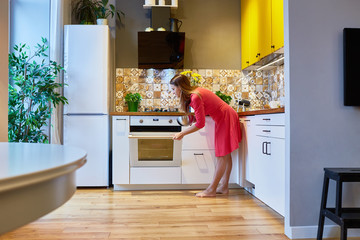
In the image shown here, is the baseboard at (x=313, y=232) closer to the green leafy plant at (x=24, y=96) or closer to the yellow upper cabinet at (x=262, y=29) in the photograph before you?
the yellow upper cabinet at (x=262, y=29)

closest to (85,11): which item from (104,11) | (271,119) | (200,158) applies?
(104,11)

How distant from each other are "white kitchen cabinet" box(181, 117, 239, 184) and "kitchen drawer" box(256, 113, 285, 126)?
2.45 feet

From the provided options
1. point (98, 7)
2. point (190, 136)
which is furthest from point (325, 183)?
point (98, 7)

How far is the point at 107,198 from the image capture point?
3125mm

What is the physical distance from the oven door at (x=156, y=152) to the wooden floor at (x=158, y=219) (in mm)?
356

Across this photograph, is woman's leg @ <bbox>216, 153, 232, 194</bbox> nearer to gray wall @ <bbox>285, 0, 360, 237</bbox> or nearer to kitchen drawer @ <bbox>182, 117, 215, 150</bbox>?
kitchen drawer @ <bbox>182, 117, 215, 150</bbox>

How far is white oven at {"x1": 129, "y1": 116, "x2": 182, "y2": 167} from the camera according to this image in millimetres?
3420

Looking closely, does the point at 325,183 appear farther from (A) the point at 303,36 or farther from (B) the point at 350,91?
(A) the point at 303,36

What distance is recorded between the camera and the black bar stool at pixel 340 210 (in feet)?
5.65

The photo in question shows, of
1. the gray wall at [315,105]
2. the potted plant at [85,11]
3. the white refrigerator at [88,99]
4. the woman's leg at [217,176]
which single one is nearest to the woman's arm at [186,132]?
the woman's leg at [217,176]

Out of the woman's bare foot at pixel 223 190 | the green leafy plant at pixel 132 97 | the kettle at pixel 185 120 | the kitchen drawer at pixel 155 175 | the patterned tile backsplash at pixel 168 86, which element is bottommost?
the woman's bare foot at pixel 223 190

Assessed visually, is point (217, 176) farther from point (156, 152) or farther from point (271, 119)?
point (271, 119)

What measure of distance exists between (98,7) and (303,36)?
282cm

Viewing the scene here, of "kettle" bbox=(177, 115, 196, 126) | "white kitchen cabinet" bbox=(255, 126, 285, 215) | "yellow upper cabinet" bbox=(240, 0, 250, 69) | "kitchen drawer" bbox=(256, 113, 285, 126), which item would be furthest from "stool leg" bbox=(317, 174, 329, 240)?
"yellow upper cabinet" bbox=(240, 0, 250, 69)
